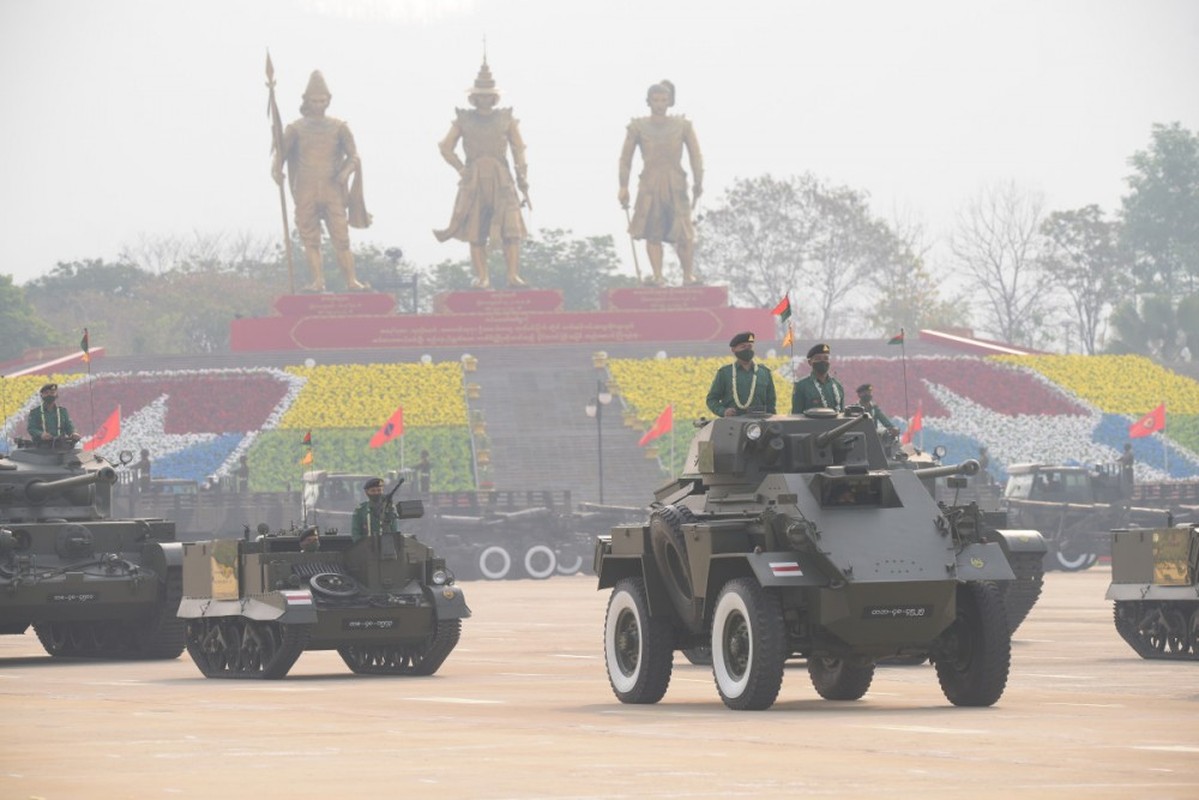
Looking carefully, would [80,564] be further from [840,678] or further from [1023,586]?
[840,678]

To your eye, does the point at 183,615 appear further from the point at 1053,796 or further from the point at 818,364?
the point at 1053,796

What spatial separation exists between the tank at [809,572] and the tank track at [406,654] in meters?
4.13

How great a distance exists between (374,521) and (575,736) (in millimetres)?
8070

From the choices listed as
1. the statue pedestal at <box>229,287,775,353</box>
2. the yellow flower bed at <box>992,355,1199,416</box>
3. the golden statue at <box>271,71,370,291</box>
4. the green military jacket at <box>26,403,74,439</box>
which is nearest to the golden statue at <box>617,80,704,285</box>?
the statue pedestal at <box>229,287,775,353</box>

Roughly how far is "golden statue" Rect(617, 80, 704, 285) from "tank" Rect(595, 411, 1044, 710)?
5948cm

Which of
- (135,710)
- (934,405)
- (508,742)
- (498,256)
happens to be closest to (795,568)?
(508,742)

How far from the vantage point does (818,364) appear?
1983cm

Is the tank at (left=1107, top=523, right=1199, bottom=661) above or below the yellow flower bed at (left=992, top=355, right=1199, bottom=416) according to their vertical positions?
below

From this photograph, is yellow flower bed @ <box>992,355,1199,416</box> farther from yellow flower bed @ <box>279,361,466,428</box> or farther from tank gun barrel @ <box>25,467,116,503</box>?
tank gun barrel @ <box>25,467,116,503</box>

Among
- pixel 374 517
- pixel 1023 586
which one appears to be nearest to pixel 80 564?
pixel 374 517

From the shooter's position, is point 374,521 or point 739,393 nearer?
point 739,393

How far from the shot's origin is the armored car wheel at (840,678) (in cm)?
1938

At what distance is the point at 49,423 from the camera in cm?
2906

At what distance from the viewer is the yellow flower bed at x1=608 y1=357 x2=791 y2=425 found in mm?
70312
